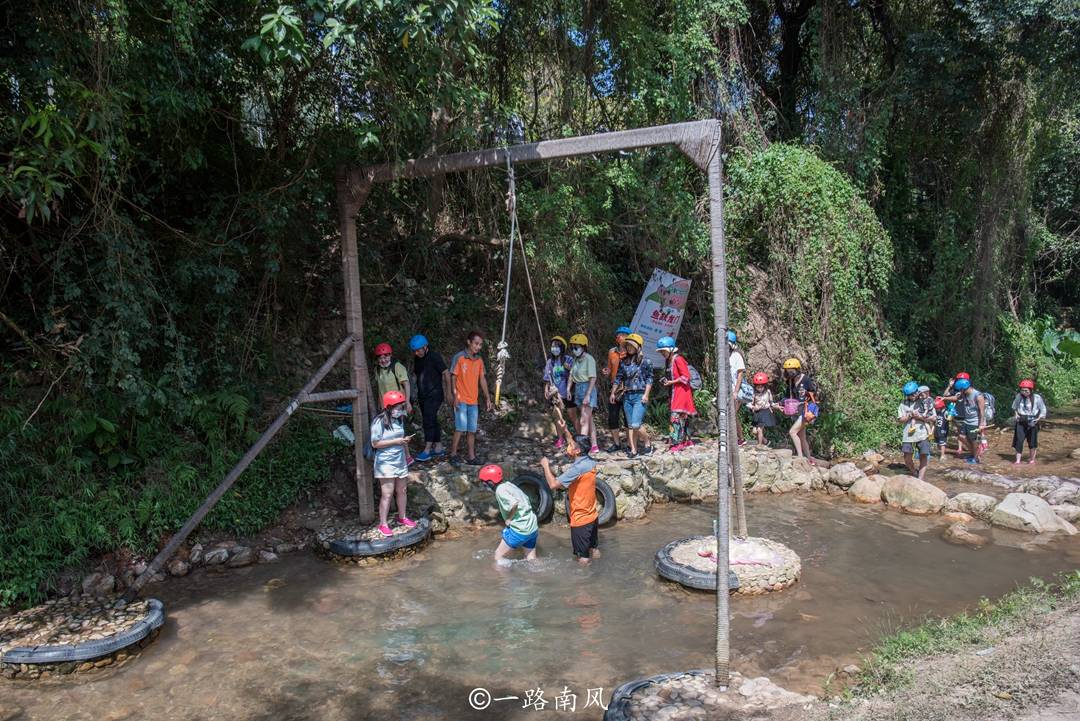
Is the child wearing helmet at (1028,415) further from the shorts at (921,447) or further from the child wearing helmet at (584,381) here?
the child wearing helmet at (584,381)

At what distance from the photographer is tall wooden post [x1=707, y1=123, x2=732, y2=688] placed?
5512 mm

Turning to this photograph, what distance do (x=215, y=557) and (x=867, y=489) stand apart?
9118 millimetres

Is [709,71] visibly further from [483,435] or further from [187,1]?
[187,1]

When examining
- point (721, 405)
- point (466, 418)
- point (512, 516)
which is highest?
point (721, 405)

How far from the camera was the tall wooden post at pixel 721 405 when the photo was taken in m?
5.51

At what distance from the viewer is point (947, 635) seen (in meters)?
6.10

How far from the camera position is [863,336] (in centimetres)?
1373

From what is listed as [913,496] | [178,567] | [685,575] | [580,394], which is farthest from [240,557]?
[913,496]

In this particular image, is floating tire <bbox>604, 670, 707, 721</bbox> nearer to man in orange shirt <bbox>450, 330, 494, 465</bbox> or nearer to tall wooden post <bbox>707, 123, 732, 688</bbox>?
tall wooden post <bbox>707, 123, 732, 688</bbox>

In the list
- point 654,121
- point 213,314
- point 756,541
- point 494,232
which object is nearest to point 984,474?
point 756,541

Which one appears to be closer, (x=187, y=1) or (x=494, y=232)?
(x=187, y=1)

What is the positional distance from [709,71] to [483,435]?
800 cm

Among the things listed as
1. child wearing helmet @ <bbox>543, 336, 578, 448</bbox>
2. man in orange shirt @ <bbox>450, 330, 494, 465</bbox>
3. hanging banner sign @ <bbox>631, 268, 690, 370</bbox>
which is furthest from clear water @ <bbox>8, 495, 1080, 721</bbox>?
hanging banner sign @ <bbox>631, 268, 690, 370</bbox>

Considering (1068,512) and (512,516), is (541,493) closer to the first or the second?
(512,516)
